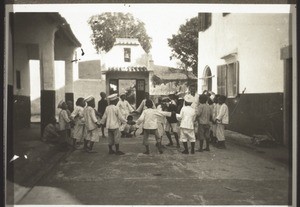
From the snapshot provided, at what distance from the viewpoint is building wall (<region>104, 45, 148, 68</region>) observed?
510 cm

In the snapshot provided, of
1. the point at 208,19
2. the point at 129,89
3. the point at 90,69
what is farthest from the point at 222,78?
the point at 90,69

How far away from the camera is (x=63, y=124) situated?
5465 millimetres

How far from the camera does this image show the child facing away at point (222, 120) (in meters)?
5.46

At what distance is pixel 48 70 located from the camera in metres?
5.83

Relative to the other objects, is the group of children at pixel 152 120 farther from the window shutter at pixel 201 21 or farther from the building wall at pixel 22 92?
the window shutter at pixel 201 21

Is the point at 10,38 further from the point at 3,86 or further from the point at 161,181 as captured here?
the point at 161,181

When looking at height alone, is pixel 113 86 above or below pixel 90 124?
above

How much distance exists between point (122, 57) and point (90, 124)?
3.47 ft

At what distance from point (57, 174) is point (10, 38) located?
5.85 ft

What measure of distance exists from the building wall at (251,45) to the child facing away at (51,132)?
2142 millimetres

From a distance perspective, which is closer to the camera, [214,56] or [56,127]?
[56,127]

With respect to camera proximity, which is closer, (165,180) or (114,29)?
(165,180)

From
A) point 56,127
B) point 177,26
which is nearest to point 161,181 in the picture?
point 56,127

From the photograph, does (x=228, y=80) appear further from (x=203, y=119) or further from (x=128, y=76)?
(x=128, y=76)
